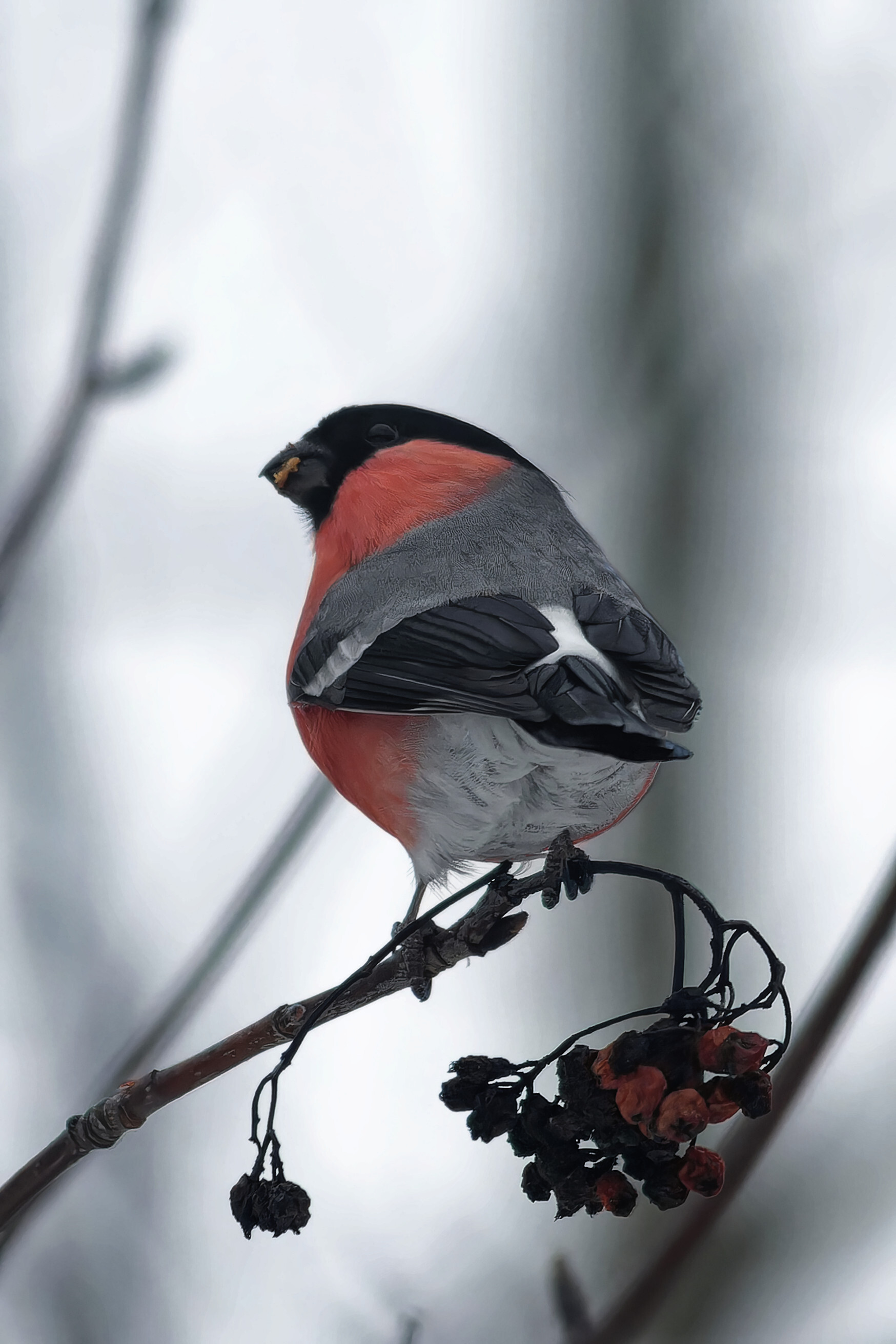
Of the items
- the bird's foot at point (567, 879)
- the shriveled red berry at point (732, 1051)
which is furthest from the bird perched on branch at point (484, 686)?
the shriveled red berry at point (732, 1051)

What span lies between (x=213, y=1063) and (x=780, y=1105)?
0.59 meters

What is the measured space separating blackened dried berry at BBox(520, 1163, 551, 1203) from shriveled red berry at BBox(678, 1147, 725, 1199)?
14cm

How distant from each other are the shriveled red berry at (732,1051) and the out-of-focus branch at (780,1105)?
4.1 inches

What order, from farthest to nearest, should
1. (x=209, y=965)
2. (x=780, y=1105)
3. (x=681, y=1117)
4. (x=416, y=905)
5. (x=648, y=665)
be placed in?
(x=416, y=905), (x=648, y=665), (x=209, y=965), (x=780, y=1105), (x=681, y=1117)

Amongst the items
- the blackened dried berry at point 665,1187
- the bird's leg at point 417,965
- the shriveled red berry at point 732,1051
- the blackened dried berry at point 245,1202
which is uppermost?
→ the shriveled red berry at point 732,1051

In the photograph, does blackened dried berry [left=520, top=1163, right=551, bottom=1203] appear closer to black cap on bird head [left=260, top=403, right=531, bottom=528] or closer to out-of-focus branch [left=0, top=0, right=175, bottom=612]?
out-of-focus branch [left=0, top=0, right=175, bottom=612]

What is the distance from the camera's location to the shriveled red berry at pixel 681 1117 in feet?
4.12

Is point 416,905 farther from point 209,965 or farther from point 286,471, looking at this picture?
point 286,471

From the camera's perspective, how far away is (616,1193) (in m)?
1.31

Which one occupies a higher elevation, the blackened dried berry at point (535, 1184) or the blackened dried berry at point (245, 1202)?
the blackened dried berry at point (535, 1184)

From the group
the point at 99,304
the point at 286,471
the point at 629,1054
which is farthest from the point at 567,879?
the point at 286,471

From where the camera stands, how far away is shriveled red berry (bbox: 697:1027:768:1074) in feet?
4.12

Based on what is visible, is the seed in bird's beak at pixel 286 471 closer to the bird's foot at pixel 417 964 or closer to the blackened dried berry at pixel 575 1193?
the bird's foot at pixel 417 964

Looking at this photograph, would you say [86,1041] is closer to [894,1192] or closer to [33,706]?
[33,706]
